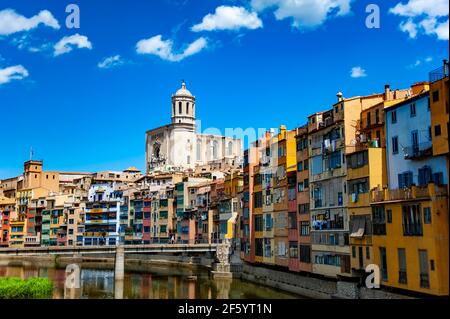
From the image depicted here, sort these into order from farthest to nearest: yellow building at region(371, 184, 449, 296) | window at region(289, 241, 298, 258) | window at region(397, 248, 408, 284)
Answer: window at region(289, 241, 298, 258), window at region(397, 248, 408, 284), yellow building at region(371, 184, 449, 296)

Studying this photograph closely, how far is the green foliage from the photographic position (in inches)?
1558

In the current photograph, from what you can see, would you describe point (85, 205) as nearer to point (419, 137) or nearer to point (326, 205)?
point (326, 205)

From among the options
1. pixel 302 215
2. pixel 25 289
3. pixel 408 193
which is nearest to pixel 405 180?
pixel 408 193

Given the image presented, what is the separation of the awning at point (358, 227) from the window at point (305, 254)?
772 cm

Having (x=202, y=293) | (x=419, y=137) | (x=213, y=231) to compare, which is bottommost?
(x=202, y=293)

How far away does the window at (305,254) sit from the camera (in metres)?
45.3

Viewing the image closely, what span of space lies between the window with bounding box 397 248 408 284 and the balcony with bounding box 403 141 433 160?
224 inches

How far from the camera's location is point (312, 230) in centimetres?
4481

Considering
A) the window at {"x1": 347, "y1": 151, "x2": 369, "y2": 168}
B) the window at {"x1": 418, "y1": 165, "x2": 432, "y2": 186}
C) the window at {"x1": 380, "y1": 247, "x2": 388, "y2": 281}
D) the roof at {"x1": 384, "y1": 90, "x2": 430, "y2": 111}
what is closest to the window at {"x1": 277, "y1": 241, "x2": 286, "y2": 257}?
the window at {"x1": 347, "y1": 151, "x2": 369, "y2": 168}

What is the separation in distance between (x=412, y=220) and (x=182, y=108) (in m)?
138

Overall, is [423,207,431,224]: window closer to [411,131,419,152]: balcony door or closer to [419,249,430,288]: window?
[419,249,430,288]: window

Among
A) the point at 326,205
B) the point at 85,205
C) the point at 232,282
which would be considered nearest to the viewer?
the point at 326,205
